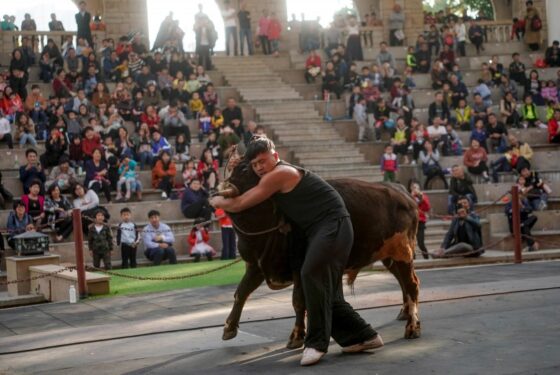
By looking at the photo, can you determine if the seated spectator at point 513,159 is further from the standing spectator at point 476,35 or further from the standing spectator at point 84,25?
the standing spectator at point 84,25

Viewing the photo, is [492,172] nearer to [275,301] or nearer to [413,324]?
[275,301]

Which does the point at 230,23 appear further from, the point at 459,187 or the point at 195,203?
the point at 459,187

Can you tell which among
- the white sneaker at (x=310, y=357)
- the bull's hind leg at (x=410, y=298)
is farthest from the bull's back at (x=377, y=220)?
the white sneaker at (x=310, y=357)

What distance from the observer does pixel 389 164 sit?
73.2ft

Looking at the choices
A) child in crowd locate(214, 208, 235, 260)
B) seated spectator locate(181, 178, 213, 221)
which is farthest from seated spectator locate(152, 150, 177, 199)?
child in crowd locate(214, 208, 235, 260)

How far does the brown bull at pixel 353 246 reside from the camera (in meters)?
8.01

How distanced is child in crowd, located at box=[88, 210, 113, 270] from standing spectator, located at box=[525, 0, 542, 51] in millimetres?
19940

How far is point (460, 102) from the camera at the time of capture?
2561cm

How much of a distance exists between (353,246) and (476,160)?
14436mm

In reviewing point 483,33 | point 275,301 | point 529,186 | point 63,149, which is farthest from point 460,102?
point 275,301

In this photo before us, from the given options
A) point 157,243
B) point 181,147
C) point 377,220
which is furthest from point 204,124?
point 377,220

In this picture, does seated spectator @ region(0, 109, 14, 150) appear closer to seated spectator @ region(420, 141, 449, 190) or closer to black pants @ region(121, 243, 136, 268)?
black pants @ region(121, 243, 136, 268)

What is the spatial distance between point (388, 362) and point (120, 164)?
44.6 ft

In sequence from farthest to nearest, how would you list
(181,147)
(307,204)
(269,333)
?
(181,147), (269,333), (307,204)
